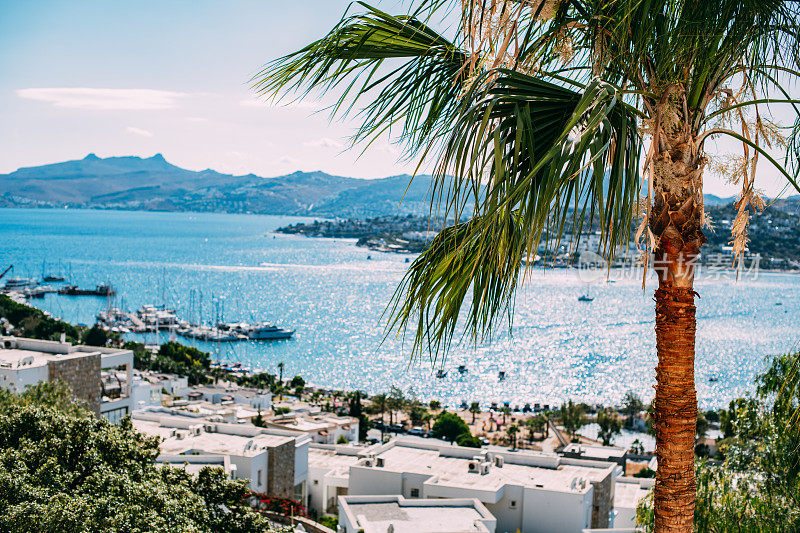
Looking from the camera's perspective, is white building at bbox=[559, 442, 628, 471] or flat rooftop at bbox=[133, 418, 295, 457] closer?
flat rooftop at bbox=[133, 418, 295, 457]

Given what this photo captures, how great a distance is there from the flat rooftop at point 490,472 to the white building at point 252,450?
8.86 ft

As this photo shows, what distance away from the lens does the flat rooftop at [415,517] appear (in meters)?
14.4

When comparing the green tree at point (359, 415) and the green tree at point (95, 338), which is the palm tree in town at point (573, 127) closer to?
the green tree at point (359, 415)

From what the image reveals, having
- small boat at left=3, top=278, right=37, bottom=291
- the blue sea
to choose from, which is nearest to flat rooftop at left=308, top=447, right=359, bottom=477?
the blue sea

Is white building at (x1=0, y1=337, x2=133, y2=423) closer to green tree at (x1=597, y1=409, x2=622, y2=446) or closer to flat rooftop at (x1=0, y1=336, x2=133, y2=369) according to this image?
flat rooftop at (x1=0, y1=336, x2=133, y2=369)

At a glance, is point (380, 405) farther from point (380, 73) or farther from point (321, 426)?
point (380, 73)

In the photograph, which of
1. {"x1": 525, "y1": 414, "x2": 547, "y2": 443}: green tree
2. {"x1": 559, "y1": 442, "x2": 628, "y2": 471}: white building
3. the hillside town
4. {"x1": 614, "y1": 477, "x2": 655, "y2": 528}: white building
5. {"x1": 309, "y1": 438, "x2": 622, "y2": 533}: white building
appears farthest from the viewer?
{"x1": 525, "y1": 414, "x2": 547, "y2": 443}: green tree

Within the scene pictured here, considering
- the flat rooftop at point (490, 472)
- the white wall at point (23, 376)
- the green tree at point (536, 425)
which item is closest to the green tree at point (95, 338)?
the green tree at point (536, 425)

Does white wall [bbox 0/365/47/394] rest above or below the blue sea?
above

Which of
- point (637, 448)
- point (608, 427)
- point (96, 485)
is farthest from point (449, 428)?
point (96, 485)

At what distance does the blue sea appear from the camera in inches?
2594

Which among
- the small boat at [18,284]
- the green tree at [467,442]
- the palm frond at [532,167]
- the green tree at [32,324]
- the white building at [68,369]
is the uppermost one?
the palm frond at [532,167]

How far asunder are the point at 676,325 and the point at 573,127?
3.53 feet

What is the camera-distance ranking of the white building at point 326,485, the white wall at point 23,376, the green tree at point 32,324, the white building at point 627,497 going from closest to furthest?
the white wall at point 23,376 → the white building at point 627,497 → the white building at point 326,485 → the green tree at point 32,324
